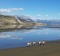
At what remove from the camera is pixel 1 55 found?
79.1 feet

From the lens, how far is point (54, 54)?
968 inches

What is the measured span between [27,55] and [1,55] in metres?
3.00

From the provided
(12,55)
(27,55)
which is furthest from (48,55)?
(12,55)

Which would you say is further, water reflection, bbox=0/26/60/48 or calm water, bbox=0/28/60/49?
water reflection, bbox=0/26/60/48

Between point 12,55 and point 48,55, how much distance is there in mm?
4108

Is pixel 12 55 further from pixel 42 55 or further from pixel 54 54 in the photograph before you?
pixel 54 54

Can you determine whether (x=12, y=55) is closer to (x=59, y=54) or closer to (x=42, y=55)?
(x=42, y=55)

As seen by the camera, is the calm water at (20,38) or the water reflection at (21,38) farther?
the water reflection at (21,38)

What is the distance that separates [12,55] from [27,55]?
1714 mm

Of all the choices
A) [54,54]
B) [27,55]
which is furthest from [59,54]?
[27,55]

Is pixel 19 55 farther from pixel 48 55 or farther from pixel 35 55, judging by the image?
pixel 48 55

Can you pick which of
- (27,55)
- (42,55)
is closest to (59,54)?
(42,55)

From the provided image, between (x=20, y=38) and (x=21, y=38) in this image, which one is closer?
(x=20, y=38)

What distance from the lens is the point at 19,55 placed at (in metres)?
23.9
